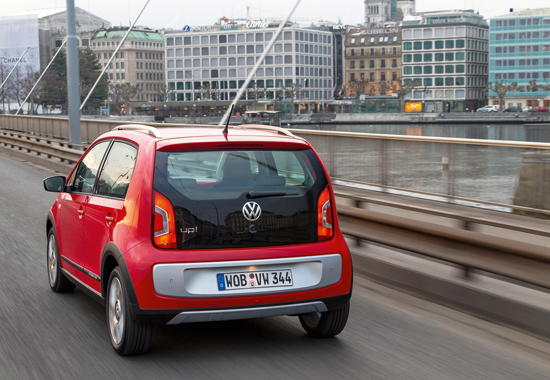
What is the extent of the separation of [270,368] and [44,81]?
116m

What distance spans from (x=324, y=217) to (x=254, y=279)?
23.8 inches

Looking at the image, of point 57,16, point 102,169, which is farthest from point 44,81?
point 102,169

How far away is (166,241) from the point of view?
4.35 meters

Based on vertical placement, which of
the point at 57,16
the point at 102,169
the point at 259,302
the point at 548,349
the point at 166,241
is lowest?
the point at 548,349

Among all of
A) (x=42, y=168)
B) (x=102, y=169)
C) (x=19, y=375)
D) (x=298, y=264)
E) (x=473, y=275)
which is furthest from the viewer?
(x=42, y=168)

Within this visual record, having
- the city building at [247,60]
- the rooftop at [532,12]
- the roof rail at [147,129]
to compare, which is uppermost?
the rooftop at [532,12]

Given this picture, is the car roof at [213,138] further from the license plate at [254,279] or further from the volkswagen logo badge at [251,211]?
the license plate at [254,279]

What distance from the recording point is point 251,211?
4.48 metres

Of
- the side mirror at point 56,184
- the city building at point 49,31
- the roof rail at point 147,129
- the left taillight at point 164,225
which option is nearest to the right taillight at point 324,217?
the left taillight at point 164,225

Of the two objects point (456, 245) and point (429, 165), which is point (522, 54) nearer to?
point (429, 165)

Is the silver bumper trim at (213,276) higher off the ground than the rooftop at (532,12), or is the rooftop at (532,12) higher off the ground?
the rooftop at (532,12)

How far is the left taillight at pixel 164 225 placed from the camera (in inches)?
171

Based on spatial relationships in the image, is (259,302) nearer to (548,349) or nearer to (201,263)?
(201,263)

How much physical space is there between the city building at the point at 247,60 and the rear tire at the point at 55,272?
88107 millimetres
